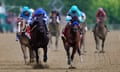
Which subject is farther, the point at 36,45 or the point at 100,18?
the point at 100,18

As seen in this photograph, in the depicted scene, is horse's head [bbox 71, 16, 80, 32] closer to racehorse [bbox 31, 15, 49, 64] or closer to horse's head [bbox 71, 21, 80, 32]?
horse's head [bbox 71, 21, 80, 32]

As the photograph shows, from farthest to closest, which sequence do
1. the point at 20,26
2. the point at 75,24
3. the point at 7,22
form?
the point at 7,22
the point at 20,26
the point at 75,24

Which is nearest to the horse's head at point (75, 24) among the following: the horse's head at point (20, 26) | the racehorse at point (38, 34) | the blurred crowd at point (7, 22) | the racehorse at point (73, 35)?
the racehorse at point (73, 35)

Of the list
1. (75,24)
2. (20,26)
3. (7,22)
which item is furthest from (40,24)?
(7,22)

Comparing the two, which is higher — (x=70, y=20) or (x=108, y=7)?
(x=70, y=20)

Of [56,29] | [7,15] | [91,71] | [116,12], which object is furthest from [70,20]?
[116,12]

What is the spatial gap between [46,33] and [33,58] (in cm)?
282

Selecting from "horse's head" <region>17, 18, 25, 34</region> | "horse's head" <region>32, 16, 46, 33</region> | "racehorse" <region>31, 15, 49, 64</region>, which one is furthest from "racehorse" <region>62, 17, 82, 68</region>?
"horse's head" <region>17, 18, 25, 34</region>

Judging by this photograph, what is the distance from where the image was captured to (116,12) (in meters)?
105

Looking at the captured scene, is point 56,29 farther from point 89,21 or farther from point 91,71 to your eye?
point 89,21

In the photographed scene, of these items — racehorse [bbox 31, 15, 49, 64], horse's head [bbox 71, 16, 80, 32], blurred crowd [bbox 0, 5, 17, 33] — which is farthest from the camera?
blurred crowd [bbox 0, 5, 17, 33]

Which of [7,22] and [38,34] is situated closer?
[38,34]

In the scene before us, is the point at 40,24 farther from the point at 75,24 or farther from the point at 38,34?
the point at 75,24

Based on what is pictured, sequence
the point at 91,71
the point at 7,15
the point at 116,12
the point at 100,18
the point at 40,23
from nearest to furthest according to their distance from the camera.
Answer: the point at 91,71, the point at 40,23, the point at 100,18, the point at 7,15, the point at 116,12
